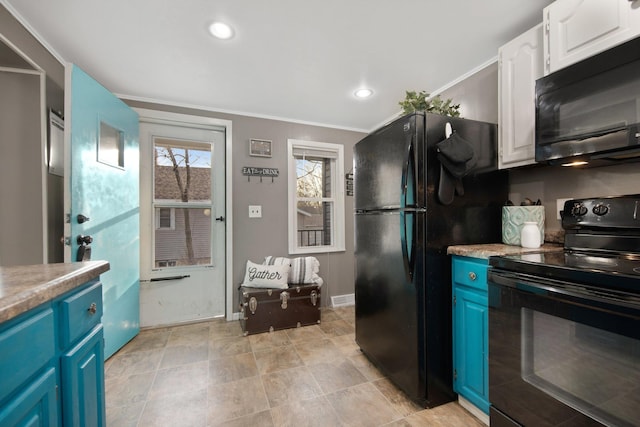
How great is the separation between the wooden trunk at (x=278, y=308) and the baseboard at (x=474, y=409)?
1469mm

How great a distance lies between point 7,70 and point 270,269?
7.48 feet

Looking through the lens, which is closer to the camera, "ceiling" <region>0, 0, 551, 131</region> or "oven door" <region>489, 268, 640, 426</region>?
"oven door" <region>489, 268, 640, 426</region>

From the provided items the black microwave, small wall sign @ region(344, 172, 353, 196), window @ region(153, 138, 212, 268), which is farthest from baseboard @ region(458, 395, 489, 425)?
window @ region(153, 138, 212, 268)

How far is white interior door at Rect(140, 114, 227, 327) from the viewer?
265 centimetres

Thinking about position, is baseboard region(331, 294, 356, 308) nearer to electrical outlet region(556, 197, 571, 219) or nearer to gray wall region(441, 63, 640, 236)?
gray wall region(441, 63, 640, 236)

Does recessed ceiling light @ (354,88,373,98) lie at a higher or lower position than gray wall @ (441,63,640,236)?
higher

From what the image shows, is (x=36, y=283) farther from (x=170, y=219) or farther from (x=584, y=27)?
(x=584, y=27)

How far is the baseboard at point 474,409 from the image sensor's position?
54.7 inches

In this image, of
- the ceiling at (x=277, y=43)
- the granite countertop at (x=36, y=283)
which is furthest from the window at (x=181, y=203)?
the granite countertop at (x=36, y=283)

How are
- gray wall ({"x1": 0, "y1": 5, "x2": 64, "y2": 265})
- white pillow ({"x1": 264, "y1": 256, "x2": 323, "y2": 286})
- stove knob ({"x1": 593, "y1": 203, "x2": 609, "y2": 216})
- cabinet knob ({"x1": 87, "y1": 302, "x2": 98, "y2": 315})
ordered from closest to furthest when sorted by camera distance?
cabinet knob ({"x1": 87, "y1": 302, "x2": 98, "y2": 315}) → stove knob ({"x1": 593, "y1": 203, "x2": 609, "y2": 216}) → gray wall ({"x1": 0, "y1": 5, "x2": 64, "y2": 265}) → white pillow ({"x1": 264, "y1": 256, "x2": 323, "y2": 286})

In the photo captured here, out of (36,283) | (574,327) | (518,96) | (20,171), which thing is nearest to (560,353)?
(574,327)

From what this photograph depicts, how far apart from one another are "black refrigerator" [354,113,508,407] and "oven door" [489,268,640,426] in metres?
0.33

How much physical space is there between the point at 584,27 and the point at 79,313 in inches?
94.9

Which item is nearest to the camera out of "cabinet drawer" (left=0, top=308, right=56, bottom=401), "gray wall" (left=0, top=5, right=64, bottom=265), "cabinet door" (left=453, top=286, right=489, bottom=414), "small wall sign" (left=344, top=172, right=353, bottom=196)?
"cabinet drawer" (left=0, top=308, right=56, bottom=401)
